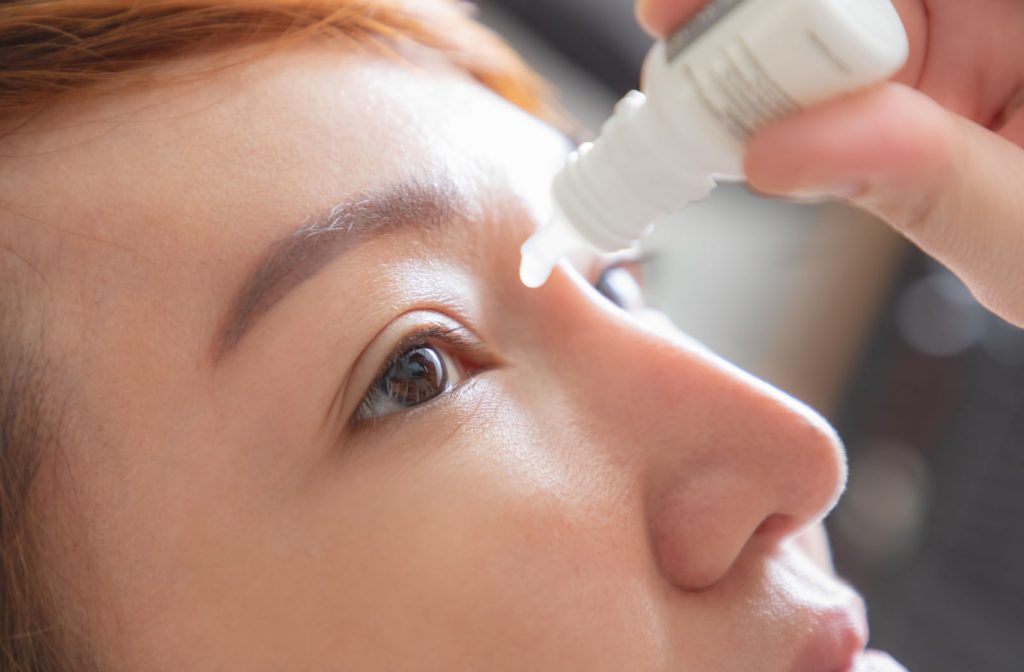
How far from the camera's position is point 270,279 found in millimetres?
564

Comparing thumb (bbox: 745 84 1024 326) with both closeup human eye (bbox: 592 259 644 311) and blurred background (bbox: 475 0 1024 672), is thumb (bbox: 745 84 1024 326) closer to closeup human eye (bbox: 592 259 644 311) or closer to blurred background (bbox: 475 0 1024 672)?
closeup human eye (bbox: 592 259 644 311)

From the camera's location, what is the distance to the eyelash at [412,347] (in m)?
0.60

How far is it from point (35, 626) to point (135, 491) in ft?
0.33

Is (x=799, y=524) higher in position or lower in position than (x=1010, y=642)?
higher

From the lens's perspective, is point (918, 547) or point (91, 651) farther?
point (918, 547)

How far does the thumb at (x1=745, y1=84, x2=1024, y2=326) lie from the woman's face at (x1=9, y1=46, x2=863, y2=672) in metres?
0.18

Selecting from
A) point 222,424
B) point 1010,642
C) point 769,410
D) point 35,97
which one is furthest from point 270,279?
point 1010,642

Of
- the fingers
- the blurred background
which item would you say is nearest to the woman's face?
the fingers

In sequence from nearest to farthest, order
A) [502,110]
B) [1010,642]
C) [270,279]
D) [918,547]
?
[270,279]
[502,110]
[1010,642]
[918,547]

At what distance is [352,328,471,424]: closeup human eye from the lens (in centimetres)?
61

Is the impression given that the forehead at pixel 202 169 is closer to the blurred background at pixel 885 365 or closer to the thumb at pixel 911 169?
the thumb at pixel 911 169

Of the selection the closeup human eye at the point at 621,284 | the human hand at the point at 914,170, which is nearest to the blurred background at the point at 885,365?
the closeup human eye at the point at 621,284

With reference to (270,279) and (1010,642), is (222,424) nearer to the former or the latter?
(270,279)

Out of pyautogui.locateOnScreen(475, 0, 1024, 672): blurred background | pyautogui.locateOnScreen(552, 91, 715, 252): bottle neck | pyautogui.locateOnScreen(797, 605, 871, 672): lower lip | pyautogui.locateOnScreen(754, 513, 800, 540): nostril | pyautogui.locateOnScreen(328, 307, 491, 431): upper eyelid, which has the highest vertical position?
pyautogui.locateOnScreen(552, 91, 715, 252): bottle neck
